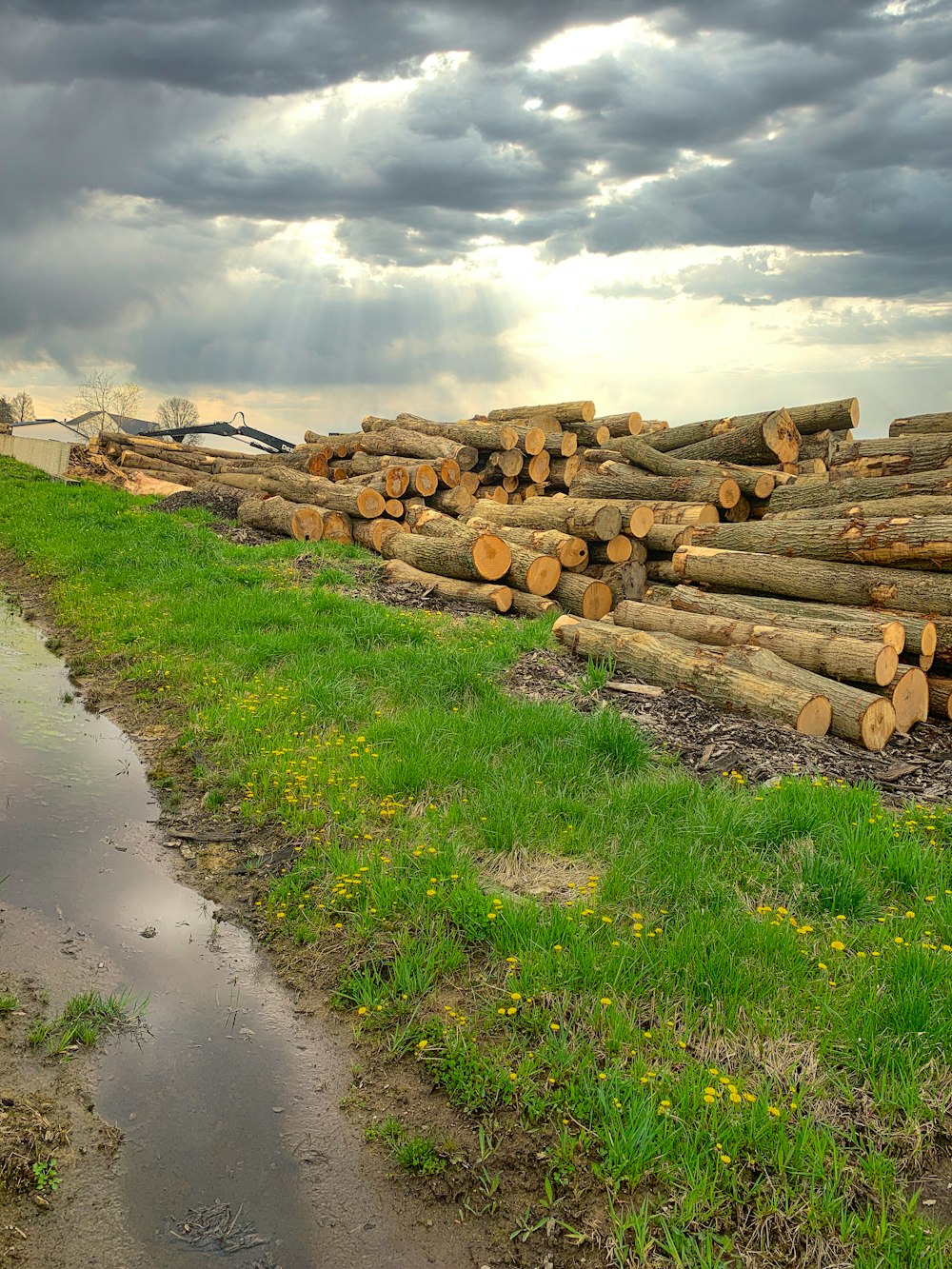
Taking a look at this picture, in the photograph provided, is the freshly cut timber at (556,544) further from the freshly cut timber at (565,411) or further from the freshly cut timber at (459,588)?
the freshly cut timber at (565,411)

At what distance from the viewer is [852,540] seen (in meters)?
9.77

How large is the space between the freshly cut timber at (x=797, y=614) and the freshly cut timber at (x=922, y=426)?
4.90 m

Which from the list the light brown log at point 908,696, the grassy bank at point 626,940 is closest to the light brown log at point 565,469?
the light brown log at point 908,696

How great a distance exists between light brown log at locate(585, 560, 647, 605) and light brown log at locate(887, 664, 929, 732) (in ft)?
15.0

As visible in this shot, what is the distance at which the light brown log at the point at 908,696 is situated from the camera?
8172 mm

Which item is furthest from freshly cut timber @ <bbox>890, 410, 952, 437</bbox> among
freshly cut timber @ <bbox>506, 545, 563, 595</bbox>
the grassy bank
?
the grassy bank

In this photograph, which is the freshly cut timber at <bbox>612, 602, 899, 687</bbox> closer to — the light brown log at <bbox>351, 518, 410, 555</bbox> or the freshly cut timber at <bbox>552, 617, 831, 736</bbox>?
the freshly cut timber at <bbox>552, 617, 831, 736</bbox>

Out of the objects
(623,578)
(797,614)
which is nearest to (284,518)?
(623,578)

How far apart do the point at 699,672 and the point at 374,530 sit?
27.0 feet

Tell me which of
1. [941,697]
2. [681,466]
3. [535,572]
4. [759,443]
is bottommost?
[941,697]

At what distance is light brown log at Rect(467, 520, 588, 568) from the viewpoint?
39.5 feet

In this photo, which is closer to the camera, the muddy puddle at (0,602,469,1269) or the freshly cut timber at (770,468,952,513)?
the muddy puddle at (0,602,469,1269)

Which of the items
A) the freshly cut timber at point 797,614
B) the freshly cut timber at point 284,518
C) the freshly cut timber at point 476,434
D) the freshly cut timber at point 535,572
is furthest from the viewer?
the freshly cut timber at point 476,434

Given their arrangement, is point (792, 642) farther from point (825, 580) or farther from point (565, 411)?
point (565, 411)
